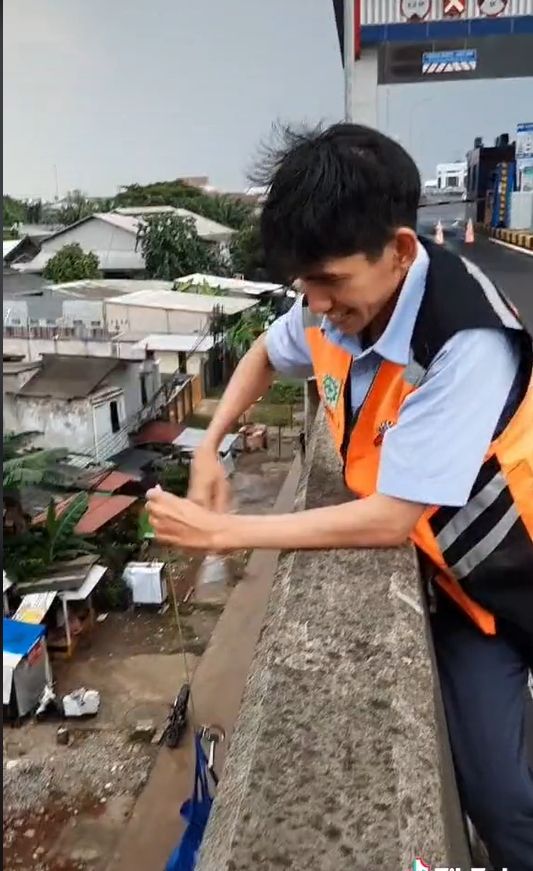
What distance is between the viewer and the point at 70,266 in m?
28.9

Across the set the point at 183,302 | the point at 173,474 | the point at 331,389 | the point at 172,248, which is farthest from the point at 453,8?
the point at 172,248

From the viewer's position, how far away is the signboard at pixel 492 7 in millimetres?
11484

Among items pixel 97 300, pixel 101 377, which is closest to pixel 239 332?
pixel 97 300

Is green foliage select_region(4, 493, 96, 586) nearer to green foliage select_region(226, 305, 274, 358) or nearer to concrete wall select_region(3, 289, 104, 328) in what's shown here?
concrete wall select_region(3, 289, 104, 328)

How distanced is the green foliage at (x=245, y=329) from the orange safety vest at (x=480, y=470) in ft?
63.8

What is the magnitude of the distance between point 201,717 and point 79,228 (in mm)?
26368

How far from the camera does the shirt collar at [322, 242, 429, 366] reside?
1311mm

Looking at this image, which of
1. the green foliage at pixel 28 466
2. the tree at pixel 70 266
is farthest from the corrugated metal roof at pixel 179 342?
the tree at pixel 70 266

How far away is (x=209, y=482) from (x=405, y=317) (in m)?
0.74

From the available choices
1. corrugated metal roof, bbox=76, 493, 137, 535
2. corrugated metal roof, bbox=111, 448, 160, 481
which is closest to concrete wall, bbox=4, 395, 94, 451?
corrugated metal roof, bbox=111, 448, 160, 481

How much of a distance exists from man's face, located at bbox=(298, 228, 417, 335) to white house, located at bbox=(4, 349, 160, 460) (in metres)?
14.1

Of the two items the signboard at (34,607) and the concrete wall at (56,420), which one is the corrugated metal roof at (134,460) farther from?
the signboard at (34,607)

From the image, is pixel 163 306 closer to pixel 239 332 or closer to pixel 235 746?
pixel 239 332

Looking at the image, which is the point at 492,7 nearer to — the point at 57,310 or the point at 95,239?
the point at 57,310
